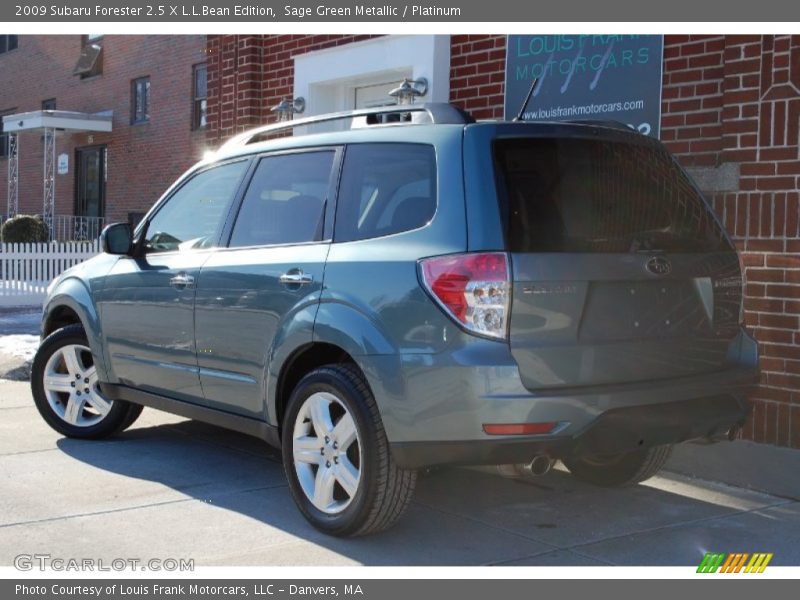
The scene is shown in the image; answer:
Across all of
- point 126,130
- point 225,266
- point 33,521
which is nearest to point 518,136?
point 225,266

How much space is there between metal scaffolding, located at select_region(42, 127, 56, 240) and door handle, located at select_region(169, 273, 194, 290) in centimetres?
2028

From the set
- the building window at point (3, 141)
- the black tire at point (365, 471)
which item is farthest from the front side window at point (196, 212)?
the building window at point (3, 141)

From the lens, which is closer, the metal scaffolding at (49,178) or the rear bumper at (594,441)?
the rear bumper at (594,441)

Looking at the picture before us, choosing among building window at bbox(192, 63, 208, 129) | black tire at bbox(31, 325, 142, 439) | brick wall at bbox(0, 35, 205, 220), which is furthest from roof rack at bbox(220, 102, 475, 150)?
building window at bbox(192, 63, 208, 129)

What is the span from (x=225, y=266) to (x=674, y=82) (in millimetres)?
3607

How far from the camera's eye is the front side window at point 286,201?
502 centimetres

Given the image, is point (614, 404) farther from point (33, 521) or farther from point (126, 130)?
point (126, 130)

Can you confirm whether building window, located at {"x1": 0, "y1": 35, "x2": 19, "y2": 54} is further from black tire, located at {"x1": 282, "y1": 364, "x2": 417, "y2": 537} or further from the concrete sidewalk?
black tire, located at {"x1": 282, "y1": 364, "x2": 417, "y2": 537}

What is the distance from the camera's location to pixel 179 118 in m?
22.0

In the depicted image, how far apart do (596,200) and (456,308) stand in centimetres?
84

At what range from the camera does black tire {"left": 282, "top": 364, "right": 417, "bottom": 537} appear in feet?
14.2

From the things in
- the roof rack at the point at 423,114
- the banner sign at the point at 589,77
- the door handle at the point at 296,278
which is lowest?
the door handle at the point at 296,278

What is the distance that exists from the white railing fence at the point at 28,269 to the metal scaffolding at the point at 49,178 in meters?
7.09

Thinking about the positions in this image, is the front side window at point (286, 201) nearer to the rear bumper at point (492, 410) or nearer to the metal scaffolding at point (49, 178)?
the rear bumper at point (492, 410)
